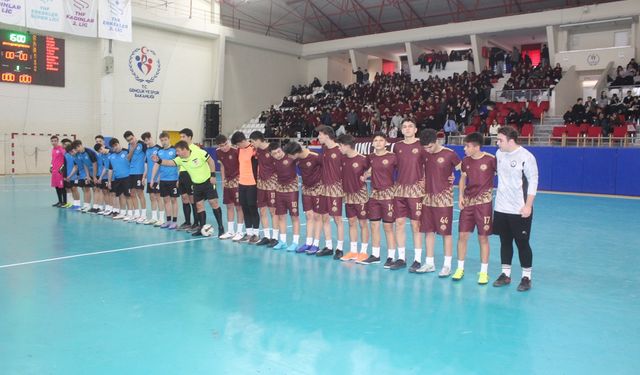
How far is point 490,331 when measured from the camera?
4.91 metres

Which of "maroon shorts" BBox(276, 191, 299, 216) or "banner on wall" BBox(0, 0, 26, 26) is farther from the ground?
"banner on wall" BBox(0, 0, 26, 26)

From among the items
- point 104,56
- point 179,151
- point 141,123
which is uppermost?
point 104,56

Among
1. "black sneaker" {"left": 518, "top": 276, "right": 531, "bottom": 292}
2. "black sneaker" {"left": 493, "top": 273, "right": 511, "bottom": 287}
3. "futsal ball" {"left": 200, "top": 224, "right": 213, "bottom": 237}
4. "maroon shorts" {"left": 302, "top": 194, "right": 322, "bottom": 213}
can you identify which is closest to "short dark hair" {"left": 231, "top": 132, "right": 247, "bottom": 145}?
"maroon shorts" {"left": 302, "top": 194, "right": 322, "bottom": 213}

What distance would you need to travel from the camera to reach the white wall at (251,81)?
3341 centimetres

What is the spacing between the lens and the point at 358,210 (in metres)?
7.82

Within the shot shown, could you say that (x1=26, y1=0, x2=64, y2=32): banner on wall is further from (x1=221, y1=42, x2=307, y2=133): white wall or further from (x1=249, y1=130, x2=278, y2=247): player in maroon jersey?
(x1=249, y1=130, x2=278, y2=247): player in maroon jersey

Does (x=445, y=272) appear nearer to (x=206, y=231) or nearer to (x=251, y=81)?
(x=206, y=231)

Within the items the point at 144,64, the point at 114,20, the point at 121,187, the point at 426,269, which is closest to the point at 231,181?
the point at 121,187

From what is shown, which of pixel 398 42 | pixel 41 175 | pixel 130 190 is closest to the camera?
pixel 130 190

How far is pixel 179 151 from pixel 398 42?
25.5 meters

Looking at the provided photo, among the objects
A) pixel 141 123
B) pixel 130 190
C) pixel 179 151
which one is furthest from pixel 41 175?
pixel 179 151

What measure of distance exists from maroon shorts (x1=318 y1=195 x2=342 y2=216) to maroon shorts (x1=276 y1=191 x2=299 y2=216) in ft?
1.82

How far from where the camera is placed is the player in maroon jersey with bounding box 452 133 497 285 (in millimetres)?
6594

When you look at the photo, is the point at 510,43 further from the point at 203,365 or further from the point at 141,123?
the point at 203,365
